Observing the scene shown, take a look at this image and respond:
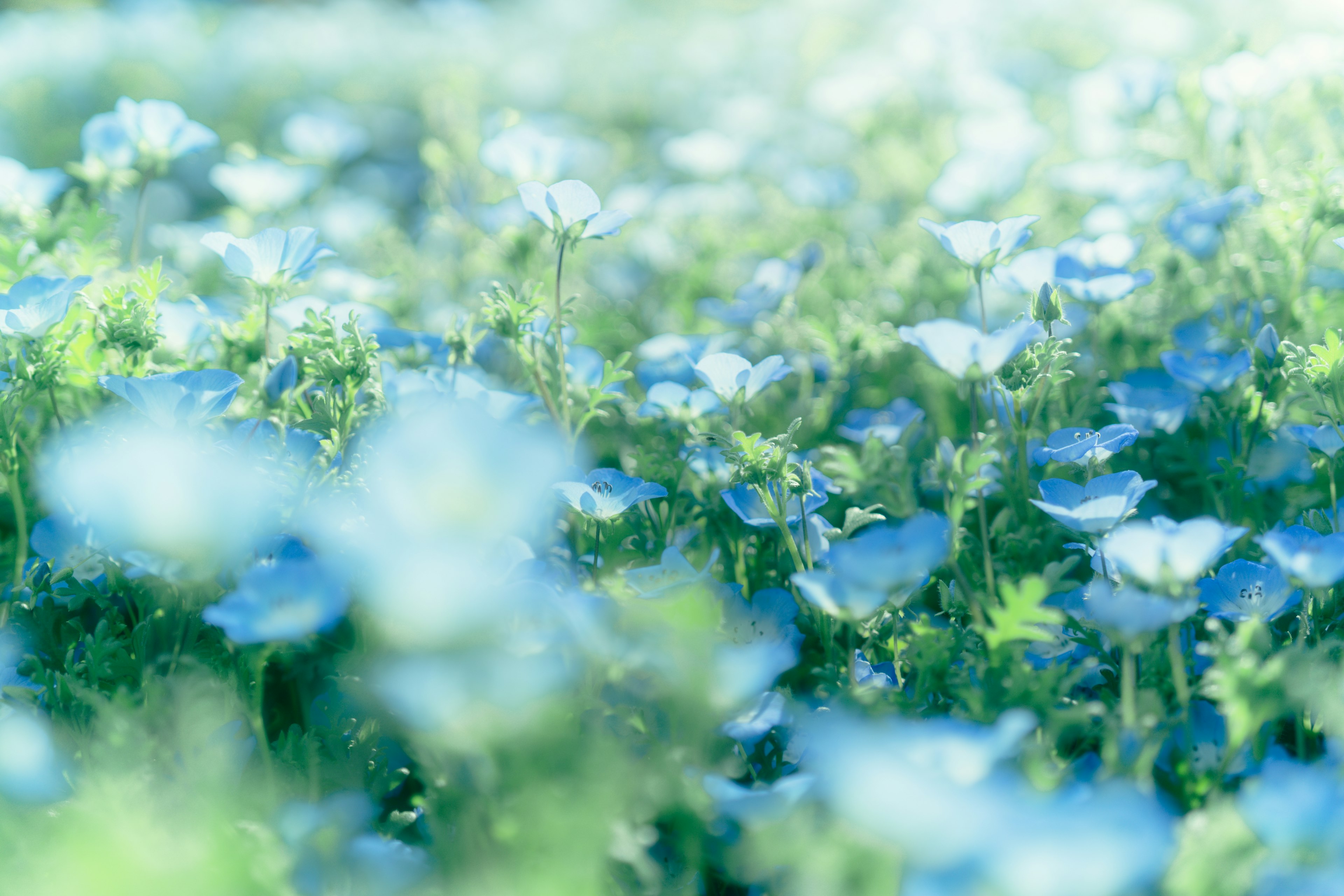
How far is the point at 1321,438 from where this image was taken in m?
1.54

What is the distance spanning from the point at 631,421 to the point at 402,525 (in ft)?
3.19

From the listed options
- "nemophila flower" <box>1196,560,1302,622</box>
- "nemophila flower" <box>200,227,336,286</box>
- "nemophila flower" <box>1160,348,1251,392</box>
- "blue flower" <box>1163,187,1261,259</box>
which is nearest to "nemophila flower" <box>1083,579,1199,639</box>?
"nemophila flower" <box>1196,560,1302,622</box>

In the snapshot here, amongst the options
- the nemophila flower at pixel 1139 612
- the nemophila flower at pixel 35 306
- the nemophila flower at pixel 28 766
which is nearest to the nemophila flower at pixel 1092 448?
the nemophila flower at pixel 1139 612

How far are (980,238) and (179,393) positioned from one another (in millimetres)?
1247

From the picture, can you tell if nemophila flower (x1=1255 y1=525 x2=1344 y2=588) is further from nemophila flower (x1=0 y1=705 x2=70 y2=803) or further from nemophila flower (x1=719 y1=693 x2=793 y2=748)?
nemophila flower (x1=0 y1=705 x2=70 y2=803)

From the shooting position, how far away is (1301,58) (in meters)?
2.27

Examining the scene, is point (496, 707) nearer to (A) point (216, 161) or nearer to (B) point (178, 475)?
(B) point (178, 475)

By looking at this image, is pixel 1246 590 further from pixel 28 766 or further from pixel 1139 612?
pixel 28 766

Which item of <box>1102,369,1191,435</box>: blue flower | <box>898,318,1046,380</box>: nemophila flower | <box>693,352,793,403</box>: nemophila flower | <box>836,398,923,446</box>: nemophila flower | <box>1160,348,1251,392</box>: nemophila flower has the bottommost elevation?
<box>836,398,923,446</box>: nemophila flower

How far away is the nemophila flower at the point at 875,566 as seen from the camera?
1.11m

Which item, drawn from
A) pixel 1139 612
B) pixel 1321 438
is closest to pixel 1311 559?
pixel 1139 612

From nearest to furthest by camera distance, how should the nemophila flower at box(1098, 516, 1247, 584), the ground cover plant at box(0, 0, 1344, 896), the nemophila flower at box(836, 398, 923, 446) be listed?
the ground cover plant at box(0, 0, 1344, 896) < the nemophila flower at box(1098, 516, 1247, 584) < the nemophila flower at box(836, 398, 923, 446)

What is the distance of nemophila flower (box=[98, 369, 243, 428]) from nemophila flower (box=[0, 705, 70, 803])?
17.8 inches

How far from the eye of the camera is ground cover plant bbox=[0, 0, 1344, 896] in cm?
101
